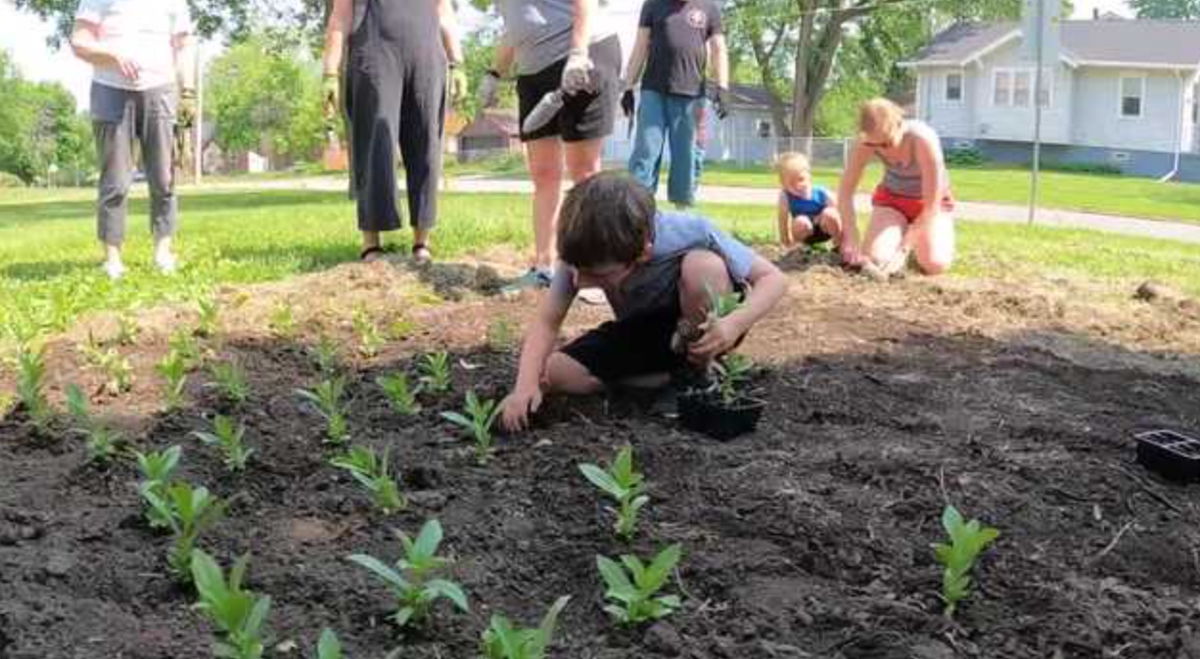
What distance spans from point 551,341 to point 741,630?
1523 mm

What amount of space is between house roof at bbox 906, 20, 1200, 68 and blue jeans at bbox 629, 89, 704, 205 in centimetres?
3463

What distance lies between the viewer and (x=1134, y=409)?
4.01 m

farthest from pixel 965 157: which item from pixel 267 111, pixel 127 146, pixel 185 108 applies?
pixel 267 111

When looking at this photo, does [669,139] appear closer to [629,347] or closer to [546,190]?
[546,190]

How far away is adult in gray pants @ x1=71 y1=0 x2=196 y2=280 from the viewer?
6398mm

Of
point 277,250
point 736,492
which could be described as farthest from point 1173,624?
point 277,250

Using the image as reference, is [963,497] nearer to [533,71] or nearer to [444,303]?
[444,303]

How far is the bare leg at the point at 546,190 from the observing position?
19.2 feet

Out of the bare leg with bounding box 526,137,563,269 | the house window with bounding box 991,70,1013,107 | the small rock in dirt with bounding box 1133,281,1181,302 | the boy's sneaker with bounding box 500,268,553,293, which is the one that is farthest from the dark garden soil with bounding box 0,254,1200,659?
the house window with bounding box 991,70,1013,107

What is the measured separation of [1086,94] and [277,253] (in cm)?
3843

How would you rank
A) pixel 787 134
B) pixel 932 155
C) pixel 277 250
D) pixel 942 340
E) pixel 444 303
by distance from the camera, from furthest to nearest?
pixel 787 134 → pixel 277 250 → pixel 932 155 → pixel 444 303 → pixel 942 340

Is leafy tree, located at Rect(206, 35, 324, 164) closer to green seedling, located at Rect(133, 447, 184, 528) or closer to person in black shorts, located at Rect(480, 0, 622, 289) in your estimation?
person in black shorts, located at Rect(480, 0, 622, 289)

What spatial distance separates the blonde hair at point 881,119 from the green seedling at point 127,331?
367 centimetres

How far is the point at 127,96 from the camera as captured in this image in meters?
6.47
